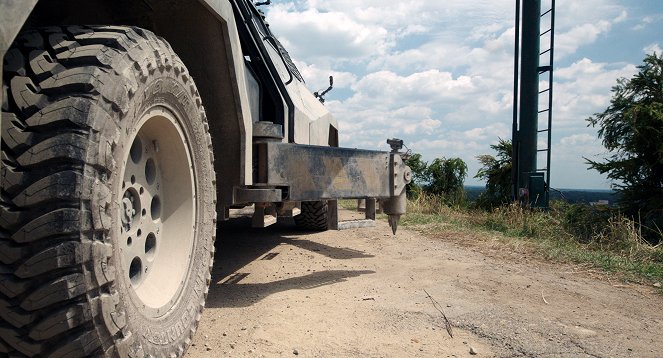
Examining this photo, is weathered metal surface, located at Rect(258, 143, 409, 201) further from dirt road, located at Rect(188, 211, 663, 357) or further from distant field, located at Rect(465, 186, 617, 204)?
distant field, located at Rect(465, 186, 617, 204)

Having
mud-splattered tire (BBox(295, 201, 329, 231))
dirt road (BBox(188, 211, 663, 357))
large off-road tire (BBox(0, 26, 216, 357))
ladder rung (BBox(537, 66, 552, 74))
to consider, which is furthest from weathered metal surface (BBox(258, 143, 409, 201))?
ladder rung (BBox(537, 66, 552, 74))

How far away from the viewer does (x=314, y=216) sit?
22.1ft

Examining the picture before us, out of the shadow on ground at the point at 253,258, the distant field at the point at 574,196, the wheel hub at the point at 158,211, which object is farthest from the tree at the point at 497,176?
the wheel hub at the point at 158,211

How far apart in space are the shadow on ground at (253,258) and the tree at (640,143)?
4.25 m

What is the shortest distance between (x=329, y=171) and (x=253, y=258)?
1686 millimetres

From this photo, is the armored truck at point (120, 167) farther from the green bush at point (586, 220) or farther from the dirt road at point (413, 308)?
the green bush at point (586, 220)

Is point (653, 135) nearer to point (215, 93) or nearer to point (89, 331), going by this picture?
point (215, 93)

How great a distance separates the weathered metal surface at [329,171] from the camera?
343cm

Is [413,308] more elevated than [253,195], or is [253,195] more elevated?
[253,195]

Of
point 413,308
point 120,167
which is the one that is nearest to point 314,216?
point 413,308

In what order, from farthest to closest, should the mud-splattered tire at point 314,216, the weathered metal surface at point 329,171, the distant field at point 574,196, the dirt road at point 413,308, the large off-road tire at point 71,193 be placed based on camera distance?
1. the distant field at point 574,196
2. the mud-splattered tire at point 314,216
3. the weathered metal surface at point 329,171
4. the dirt road at point 413,308
5. the large off-road tire at point 71,193

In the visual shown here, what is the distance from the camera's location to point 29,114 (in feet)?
5.20

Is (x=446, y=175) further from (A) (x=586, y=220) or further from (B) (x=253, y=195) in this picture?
(B) (x=253, y=195)

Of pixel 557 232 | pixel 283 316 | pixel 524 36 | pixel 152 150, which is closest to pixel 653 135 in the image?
pixel 557 232
